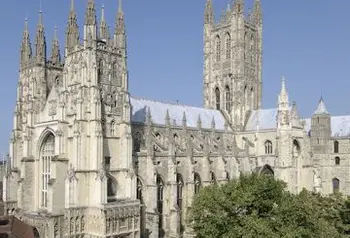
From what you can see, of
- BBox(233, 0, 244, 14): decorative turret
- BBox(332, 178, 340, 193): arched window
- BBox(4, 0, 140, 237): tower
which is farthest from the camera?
BBox(233, 0, 244, 14): decorative turret

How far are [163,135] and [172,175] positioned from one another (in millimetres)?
7484

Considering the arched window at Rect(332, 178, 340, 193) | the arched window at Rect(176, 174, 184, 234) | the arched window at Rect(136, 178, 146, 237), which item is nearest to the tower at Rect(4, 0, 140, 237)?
the arched window at Rect(136, 178, 146, 237)

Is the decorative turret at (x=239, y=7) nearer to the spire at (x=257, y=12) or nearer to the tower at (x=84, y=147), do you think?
the spire at (x=257, y=12)

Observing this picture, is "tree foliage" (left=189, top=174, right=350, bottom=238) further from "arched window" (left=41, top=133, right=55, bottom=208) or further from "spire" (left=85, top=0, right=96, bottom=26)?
"spire" (left=85, top=0, right=96, bottom=26)

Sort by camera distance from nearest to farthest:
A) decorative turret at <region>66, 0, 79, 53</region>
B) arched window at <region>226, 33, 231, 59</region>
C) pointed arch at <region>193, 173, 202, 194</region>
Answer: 1. decorative turret at <region>66, 0, 79, 53</region>
2. pointed arch at <region>193, 173, 202, 194</region>
3. arched window at <region>226, 33, 231, 59</region>

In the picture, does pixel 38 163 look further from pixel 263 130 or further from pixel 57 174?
pixel 263 130

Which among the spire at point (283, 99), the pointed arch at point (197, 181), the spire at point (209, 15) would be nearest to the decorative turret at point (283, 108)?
the spire at point (283, 99)

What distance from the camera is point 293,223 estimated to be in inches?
1337

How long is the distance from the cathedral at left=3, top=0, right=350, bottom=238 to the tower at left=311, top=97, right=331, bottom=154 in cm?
16

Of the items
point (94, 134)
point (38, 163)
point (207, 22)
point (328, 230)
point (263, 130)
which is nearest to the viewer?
point (328, 230)

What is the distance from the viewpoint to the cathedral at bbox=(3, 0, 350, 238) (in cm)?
4650

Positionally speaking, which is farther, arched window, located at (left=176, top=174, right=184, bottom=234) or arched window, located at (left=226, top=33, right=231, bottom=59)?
arched window, located at (left=226, top=33, right=231, bottom=59)

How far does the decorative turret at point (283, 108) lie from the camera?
66188 mm

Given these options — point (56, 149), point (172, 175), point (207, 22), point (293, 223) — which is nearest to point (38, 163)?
point (56, 149)
